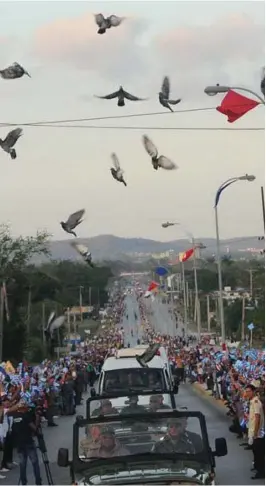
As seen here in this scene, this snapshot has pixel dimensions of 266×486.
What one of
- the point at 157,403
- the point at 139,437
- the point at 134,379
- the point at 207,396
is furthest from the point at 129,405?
the point at 207,396

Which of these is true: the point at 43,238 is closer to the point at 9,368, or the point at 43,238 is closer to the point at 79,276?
the point at 79,276

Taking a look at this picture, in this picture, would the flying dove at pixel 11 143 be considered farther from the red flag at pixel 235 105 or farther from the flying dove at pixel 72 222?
the red flag at pixel 235 105

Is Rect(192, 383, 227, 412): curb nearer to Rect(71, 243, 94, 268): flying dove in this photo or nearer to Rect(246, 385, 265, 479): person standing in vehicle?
Rect(71, 243, 94, 268): flying dove

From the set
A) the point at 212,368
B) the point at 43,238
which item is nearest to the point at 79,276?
the point at 43,238

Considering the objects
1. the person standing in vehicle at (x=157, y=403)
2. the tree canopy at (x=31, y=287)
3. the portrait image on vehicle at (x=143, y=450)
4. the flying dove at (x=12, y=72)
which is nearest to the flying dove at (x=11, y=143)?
the flying dove at (x=12, y=72)

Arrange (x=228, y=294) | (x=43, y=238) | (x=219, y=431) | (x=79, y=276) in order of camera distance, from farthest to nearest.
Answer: (x=228, y=294), (x=79, y=276), (x=43, y=238), (x=219, y=431)
